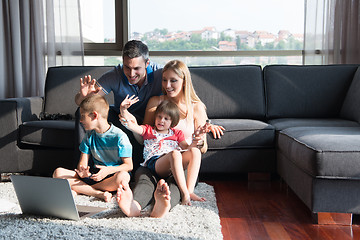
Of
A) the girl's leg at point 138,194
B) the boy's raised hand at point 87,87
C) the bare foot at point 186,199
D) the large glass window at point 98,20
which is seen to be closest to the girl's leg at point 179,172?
the bare foot at point 186,199

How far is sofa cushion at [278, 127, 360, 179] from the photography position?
197cm

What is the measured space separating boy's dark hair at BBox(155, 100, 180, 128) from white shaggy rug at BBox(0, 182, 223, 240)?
1.55 feet

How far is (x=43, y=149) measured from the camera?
2992 mm

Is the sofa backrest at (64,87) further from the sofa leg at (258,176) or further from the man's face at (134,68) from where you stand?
the sofa leg at (258,176)

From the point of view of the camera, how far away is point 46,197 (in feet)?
6.26

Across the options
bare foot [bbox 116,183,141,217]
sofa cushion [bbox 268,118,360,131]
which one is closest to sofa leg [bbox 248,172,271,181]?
sofa cushion [bbox 268,118,360,131]

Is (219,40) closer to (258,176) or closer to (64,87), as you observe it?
(64,87)

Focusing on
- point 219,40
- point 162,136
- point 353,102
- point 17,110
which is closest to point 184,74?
point 162,136

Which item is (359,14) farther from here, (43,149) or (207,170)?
(43,149)

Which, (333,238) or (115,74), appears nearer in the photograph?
(333,238)

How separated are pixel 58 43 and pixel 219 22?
1.57 meters

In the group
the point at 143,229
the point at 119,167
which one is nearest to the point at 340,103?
the point at 119,167

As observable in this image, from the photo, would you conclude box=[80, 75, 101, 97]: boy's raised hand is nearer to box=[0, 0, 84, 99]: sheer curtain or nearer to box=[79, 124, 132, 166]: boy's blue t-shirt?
box=[79, 124, 132, 166]: boy's blue t-shirt

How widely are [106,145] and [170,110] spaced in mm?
403
